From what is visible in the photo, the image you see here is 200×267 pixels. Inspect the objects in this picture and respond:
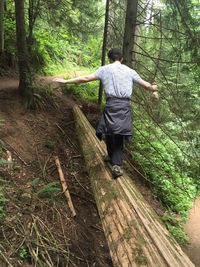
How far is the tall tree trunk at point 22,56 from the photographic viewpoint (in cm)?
839

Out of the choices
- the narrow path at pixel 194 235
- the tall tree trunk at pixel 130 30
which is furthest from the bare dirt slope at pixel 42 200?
the narrow path at pixel 194 235

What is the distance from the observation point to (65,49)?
67.9 ft

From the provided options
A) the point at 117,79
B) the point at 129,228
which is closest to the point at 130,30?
the point at 117,79

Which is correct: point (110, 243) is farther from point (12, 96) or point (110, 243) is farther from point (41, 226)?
point (12, 96)

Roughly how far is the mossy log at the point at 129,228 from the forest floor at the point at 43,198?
0.37 metres

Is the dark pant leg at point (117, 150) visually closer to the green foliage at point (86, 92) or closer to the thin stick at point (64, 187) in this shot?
the thin stick at point (64, 187)

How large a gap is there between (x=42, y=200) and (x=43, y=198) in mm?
106

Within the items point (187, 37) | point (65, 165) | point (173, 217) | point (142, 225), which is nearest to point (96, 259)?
point (142, 225)

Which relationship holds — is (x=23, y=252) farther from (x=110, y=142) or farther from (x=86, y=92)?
(x=86, y=92)

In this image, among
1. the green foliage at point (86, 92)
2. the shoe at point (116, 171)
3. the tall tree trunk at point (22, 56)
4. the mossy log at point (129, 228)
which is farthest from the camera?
the green foliage at point (86, 92)

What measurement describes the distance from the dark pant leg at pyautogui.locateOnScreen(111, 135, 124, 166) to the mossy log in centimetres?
33

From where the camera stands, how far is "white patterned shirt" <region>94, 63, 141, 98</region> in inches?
212

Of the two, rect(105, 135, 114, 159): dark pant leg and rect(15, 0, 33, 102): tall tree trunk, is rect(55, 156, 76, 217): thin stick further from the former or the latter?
rect(15, 0, 33, 102): tall tree trunk


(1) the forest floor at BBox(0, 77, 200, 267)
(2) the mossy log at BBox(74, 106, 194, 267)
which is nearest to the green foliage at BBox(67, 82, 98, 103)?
(1) the forest floor at BBox(0, 77, 200, 267)
